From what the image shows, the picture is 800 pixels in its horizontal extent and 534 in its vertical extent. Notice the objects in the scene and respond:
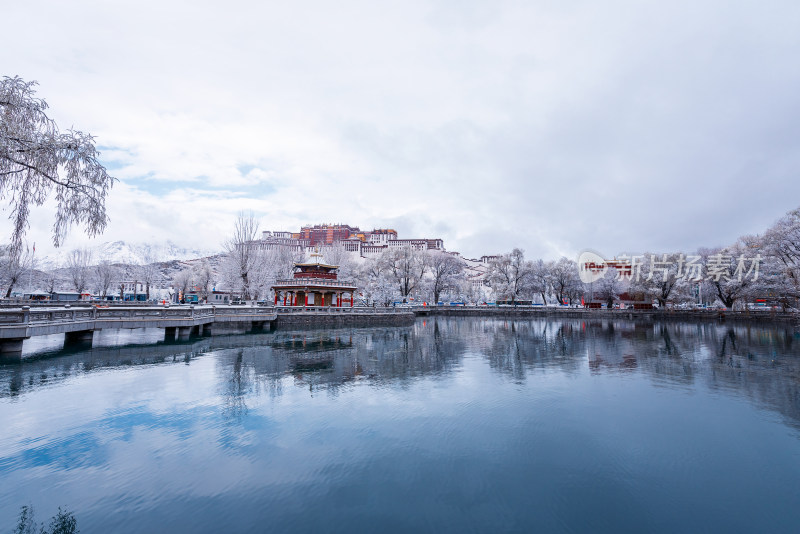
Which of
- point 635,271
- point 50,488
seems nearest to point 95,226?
point 50,488

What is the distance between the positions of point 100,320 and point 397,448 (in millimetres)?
27743

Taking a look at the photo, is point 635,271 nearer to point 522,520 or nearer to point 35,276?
point 522,520

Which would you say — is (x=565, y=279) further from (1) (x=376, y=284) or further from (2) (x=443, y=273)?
(1) (x=376, y=284)

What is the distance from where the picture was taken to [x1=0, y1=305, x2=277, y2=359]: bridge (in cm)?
2145

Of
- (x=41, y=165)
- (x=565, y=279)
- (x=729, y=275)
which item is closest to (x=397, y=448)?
(x=41, y=165)

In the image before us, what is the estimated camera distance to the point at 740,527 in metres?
7.73

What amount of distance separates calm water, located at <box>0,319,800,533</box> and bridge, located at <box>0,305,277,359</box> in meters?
2.02

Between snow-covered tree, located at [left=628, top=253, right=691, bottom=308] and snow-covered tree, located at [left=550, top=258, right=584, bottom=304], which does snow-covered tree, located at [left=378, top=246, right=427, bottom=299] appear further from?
snow-covered tree, located at [left=628, top=253, right=691, bottom=308]

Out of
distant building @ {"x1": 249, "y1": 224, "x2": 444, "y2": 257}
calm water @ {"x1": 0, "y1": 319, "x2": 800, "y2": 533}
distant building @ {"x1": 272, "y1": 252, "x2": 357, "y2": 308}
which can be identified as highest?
distant building @ {"x1": 249, "y1": 224, "x2": 444, "y2": 257}

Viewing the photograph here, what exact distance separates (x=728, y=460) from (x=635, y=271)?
249 ft

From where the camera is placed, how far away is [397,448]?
36.8ft

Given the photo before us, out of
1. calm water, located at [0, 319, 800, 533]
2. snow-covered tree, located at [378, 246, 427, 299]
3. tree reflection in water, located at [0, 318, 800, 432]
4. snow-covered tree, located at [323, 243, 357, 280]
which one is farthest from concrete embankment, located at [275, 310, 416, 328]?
snow-covered tree, located at [323, 243, 357, 280]

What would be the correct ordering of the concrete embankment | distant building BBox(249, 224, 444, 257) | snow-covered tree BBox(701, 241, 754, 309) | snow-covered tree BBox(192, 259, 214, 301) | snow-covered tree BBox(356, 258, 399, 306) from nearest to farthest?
the concrete embankment
snow-covered tree BBox(701, 241, 754, 309)
snow-covered tree BBox(356, 258, 399, 306)
snow-covered tree BBox(192, 259, 214, 301)
distant building BBox(249, 224, 444, 257)

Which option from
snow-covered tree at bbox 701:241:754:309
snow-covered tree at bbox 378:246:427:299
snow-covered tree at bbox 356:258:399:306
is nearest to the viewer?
snow-covered tree at bbox 701:241:754:309
